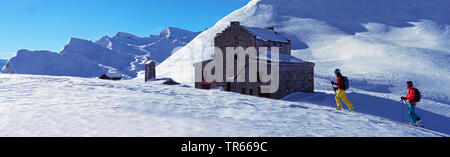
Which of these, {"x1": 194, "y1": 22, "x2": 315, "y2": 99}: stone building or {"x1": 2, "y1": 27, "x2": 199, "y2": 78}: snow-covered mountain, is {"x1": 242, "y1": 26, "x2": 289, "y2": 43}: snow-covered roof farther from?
{"x1": 2, "y1": 27, "x2": 199, "y2": 78}: snow-covered mountain

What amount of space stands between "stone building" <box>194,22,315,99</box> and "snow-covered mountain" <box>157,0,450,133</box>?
1.84m

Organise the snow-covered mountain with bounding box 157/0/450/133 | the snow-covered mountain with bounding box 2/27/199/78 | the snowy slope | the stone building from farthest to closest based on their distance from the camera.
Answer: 1. the snow-covered mountain with bounding box 2/27/199/78
2. the snow-covered mountain with bounding box 157/0/450/133
3. the stone building
4. the snowy slope

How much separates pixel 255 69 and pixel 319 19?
260 feet

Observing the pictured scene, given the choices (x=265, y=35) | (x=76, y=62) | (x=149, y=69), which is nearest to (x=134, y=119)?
(x=265, y=35)

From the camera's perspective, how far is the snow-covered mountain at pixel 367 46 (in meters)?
32.2

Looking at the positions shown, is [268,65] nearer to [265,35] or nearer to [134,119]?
[265,35]

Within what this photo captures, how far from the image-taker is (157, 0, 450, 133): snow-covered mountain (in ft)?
106

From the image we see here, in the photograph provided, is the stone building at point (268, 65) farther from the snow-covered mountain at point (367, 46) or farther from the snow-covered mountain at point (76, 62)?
the snow-covered mountain at point (76, 62)

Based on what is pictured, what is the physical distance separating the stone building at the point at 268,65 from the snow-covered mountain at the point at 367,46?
Answer: 72.3 inches

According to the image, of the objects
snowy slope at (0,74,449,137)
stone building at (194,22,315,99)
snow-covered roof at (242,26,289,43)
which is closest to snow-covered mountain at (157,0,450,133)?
stone building at (194,22,315,99)

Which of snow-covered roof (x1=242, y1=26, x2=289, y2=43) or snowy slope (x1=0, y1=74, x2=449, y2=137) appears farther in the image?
snow-covered roof (x1=242, y1=26, x2=289, y2=43)
